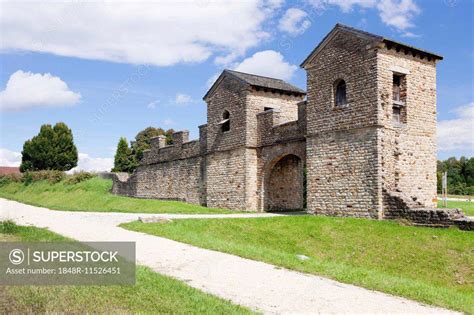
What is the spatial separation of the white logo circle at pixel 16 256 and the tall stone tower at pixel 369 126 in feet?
38.5

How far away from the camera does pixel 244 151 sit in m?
22.9

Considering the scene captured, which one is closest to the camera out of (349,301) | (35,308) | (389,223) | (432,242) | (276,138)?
(35,308)

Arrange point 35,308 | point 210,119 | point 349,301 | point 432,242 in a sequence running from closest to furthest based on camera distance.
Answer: point 35,308 → point 349,301 → point 432,242 → point 210,119

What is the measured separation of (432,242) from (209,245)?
7.10 meters

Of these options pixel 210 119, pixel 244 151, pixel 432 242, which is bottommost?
pixel 432 242

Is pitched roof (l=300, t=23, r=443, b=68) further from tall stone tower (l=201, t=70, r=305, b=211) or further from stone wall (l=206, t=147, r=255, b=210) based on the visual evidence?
stone wall (l=206, t=147, r=255, b=210)

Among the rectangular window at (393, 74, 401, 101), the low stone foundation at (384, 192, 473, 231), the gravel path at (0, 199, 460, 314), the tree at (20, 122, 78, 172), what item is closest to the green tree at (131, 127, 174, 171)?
the tree at (20, 122, 78, 172)

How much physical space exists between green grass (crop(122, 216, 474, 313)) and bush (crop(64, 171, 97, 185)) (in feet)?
84.5

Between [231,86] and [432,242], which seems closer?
[432,242]

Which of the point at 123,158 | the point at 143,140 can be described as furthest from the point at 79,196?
the point at 143,140

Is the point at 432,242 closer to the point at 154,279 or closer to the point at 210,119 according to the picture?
the point at 154,279

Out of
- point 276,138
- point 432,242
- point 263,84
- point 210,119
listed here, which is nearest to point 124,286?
point 432,242

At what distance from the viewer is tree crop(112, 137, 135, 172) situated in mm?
54375

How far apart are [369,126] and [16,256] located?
487 inches
